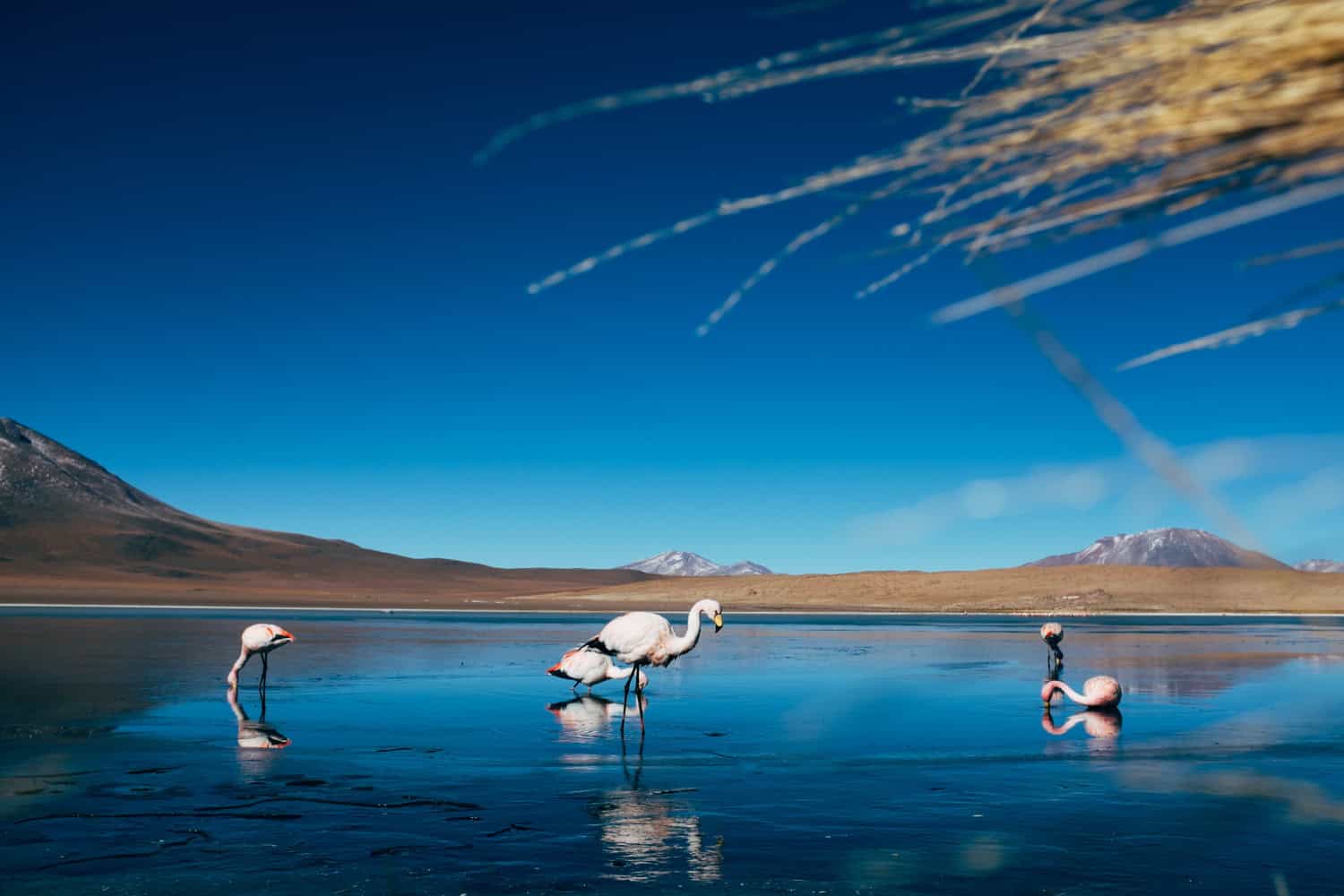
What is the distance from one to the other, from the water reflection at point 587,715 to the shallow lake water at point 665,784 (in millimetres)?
94

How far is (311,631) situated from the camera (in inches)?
1437

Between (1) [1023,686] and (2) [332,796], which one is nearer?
(2) [332,796]

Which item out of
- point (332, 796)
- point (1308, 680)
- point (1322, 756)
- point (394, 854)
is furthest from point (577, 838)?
point (1308, 680)

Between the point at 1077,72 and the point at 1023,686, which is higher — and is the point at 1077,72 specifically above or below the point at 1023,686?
above

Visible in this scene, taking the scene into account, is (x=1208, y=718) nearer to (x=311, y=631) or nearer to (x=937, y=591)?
(x=311, y=631)

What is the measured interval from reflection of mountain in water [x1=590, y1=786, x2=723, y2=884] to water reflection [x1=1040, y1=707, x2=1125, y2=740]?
6001 mm

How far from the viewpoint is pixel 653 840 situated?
7820mm

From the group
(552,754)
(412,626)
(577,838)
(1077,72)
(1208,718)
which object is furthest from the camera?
(412,626)

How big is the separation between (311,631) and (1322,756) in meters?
30.5

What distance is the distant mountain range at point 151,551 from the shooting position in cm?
14550

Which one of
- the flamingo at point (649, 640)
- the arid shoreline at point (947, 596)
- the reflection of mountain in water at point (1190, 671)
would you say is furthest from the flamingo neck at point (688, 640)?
the arid shoreline at point (947, 596)

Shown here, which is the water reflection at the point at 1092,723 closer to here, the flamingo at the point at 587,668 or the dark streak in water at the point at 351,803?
the flamingo at the point at 587,668

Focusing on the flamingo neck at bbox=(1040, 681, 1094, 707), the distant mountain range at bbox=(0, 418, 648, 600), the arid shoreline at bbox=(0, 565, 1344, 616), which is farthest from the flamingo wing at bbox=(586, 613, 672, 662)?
the distant mountain range at bbox=(0, 418, 648, 600)

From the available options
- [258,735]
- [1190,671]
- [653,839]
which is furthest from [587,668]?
[1190,671]
